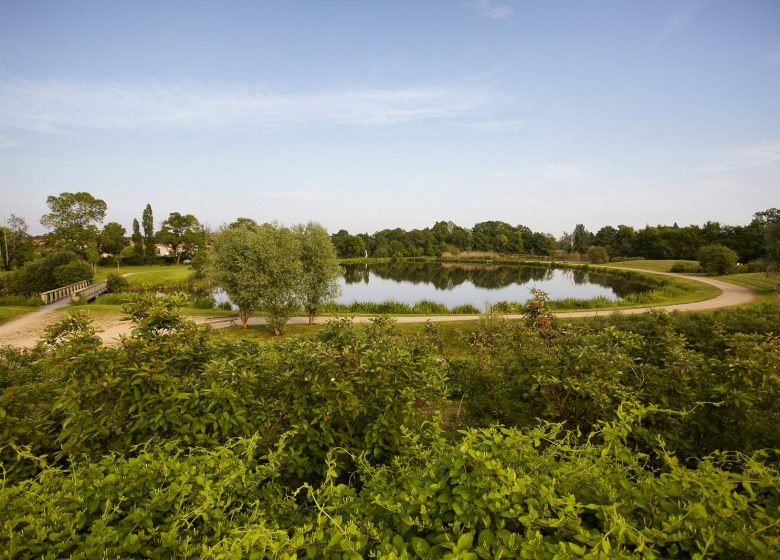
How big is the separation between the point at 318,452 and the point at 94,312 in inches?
828

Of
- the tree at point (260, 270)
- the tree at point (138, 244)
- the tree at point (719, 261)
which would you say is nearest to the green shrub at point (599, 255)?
the tree at point (719, 261)

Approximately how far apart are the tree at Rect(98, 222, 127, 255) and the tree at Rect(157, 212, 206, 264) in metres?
5.96

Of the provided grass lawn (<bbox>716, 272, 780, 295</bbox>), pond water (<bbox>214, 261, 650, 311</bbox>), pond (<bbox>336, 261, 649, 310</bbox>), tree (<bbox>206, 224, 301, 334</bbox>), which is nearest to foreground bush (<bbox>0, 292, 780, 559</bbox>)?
tree (<bbox>206, 224, 301, 334</bbox>)

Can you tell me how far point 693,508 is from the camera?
5.04 feet

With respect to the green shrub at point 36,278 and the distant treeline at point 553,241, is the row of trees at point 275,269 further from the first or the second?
the distant treeline at point 553,241

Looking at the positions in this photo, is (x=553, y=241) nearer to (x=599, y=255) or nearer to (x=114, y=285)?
(x=599, y=255)

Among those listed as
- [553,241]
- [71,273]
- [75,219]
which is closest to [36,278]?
[71,273]

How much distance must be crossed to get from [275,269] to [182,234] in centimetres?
5529

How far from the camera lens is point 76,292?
25859mm

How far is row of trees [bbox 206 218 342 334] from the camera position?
16.4 metres

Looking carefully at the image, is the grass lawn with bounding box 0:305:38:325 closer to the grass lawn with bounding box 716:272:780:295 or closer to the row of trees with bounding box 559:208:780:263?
the grass lawn with bounding box 716:272:780:295

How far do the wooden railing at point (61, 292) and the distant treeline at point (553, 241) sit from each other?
4015 cm

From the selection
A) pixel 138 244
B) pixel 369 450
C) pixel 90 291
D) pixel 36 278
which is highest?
Result: pixel 138 244

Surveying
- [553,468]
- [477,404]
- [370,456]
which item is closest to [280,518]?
[370,456]
